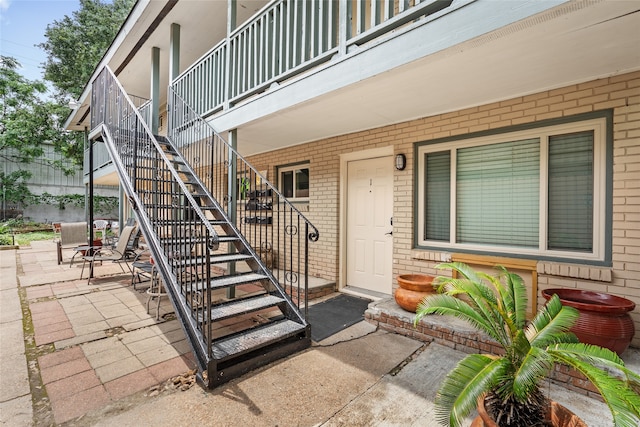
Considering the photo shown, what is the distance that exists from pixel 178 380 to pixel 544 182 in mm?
3907

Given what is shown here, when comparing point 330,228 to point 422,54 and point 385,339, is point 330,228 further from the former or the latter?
point 422,54

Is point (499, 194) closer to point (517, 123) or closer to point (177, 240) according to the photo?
point (517, 123)

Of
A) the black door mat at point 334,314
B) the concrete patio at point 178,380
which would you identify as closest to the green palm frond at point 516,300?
the concrete patio at point 178,380

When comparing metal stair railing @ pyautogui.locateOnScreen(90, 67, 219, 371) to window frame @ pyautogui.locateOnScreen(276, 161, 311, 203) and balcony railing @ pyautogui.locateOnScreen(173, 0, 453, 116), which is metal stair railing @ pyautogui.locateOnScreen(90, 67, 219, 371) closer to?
balcony railing @ pyautogui.locateOnScreen(173, 0, 453, 116)

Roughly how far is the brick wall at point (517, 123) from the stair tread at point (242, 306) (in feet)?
6.03

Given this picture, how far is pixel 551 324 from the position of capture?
5.49 feet

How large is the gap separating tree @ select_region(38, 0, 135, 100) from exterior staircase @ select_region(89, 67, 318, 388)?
49.3ft

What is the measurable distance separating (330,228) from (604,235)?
332 centimetres

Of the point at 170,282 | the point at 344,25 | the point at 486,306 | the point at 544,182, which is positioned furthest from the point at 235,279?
the point at 544,182

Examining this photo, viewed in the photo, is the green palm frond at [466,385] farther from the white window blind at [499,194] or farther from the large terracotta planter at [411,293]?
the white window blind at [499,194]

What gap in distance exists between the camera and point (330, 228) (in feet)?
16.4

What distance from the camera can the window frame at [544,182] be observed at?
2.72 metres

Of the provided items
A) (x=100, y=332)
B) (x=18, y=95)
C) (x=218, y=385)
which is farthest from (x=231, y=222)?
(x=18, y=95)

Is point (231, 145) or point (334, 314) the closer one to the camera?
point (334, 314)
